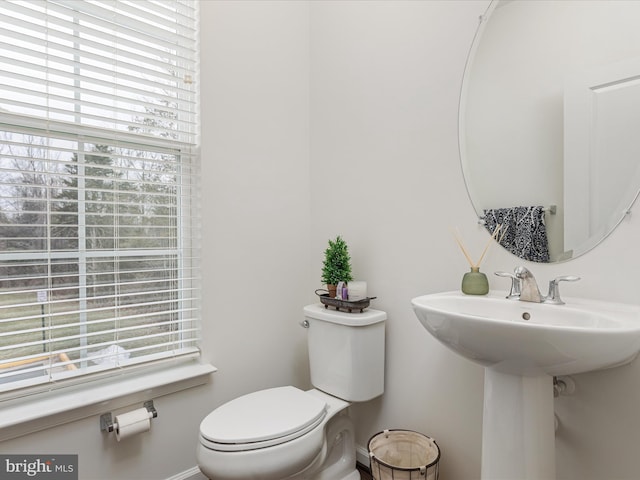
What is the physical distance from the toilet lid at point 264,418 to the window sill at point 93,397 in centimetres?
28

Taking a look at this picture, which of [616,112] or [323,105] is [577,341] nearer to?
[616,112]

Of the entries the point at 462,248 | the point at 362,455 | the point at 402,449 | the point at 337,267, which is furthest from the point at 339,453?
the point at 462,248

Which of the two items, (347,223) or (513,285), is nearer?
(513,285)

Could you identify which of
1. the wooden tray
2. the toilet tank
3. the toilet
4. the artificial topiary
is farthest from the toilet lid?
the artificial topiary

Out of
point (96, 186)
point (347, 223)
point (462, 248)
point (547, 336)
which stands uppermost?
point (96, 186)

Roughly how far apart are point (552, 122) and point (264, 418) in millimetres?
1399

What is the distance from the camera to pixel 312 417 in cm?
133

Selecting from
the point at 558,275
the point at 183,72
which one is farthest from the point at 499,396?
the point at 183,72

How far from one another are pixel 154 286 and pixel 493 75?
5.20ft

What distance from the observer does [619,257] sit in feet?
3.50

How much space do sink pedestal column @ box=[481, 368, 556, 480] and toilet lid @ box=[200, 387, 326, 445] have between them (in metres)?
0.62

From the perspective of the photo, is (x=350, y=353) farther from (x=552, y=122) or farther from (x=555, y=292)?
(x=552, y=122)

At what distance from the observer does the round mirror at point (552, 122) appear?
1074 millimetres

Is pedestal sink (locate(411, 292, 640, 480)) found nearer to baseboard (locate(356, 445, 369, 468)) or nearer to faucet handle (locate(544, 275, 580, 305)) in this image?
faucet handle (locate(544, 275, 580, 305))
